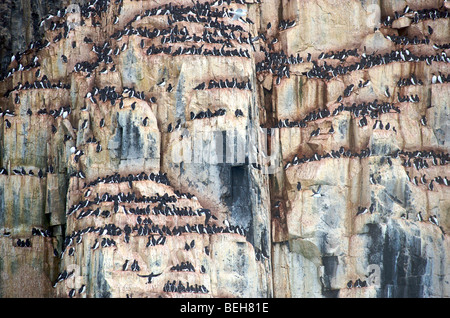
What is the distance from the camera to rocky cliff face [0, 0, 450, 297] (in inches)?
2931

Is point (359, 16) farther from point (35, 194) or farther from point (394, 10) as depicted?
point (35, 194)

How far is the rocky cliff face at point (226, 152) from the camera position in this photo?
74438 millimetres

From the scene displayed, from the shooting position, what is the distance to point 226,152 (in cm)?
7662

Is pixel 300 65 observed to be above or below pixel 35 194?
above

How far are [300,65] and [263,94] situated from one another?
3091 mm

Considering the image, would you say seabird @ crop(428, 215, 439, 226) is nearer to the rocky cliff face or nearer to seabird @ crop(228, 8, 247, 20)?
the rocky cliff face

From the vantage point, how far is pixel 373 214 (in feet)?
258

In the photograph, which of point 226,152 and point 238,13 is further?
point 238,13

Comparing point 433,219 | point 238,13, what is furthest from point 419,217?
point 238,13

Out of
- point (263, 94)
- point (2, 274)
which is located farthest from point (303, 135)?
point (2, 274)

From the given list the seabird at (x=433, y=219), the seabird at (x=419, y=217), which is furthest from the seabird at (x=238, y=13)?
the seabird at (x=433, y=219)

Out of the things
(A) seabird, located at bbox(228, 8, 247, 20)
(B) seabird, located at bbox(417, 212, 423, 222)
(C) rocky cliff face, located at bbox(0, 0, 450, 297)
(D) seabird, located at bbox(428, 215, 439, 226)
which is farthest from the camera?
(A) seabird, located at bbox(228, 8, 247, 20)

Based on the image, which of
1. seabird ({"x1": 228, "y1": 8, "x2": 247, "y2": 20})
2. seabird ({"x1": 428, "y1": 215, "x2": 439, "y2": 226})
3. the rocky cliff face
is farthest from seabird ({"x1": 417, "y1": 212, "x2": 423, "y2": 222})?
seabird ({"x1": 228, "y1": 8, "x2": 247, "y2": 20})

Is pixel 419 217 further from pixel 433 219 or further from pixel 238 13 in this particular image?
pixel 238 13
